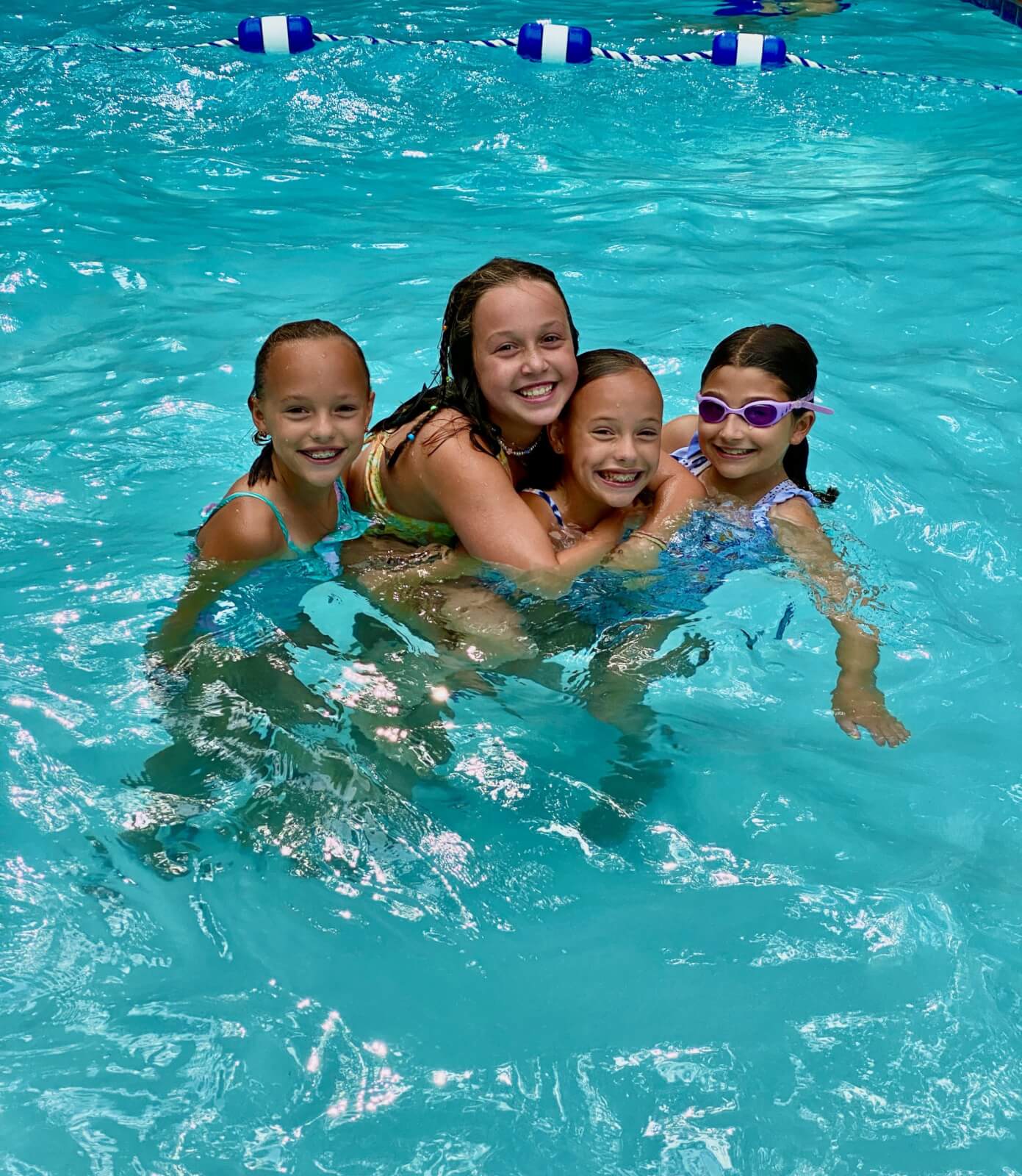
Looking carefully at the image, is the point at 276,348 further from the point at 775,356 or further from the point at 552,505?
the point at 775,356

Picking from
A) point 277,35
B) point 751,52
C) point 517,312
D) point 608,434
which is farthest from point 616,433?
point 277,35

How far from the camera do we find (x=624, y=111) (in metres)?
10.5

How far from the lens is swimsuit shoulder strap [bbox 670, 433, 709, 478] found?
4.43 m

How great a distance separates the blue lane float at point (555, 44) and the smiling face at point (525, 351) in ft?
27.2

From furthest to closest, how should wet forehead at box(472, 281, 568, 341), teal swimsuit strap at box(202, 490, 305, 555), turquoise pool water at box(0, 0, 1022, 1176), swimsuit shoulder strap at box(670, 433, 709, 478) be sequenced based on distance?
swimsuit shoulder strap at box(670, 433, 709, 478) → wet forehead at box(472, 281, 568, 341) → teal swimsuit strap at box(202, 490, 305, 555) → turquoise pool water at box(0, 0, 1022, 1176)

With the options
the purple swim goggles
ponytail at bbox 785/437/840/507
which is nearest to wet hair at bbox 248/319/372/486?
the purple swim goggles

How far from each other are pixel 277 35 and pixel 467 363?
341 inches

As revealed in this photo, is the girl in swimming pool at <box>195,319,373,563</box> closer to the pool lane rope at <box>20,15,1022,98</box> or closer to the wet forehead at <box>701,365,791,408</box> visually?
the wet forehead at <box>701,365,791,408</box>

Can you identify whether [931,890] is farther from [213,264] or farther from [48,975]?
[213,264]

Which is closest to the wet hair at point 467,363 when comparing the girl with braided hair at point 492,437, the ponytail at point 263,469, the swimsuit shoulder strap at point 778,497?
the girl with braided hair at point 492,437

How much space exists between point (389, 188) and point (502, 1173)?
7.49 meters

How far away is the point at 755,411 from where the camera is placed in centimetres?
412

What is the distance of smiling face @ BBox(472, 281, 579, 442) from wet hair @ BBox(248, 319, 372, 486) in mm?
380

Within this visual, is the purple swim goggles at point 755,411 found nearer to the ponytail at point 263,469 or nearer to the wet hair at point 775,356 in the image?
the wet hair at point 775,356
